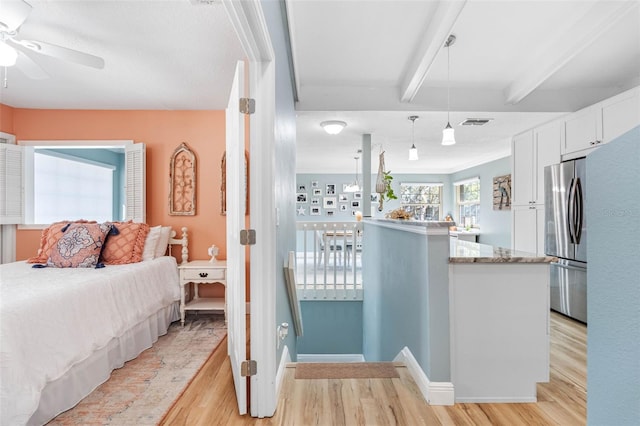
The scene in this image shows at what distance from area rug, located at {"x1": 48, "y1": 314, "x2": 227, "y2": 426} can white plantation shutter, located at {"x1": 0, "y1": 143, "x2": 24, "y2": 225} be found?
237 centimetres

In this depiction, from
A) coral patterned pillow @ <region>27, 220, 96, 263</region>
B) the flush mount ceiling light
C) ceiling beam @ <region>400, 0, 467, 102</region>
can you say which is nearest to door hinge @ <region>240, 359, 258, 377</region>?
coral patterned pillow @ <region>27, 220, 96, 263</region>

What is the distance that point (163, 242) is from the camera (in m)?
3.25

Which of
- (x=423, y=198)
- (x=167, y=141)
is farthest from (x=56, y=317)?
(x=423, y=198)

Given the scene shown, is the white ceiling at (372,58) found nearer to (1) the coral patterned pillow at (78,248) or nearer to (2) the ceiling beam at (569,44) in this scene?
(2) the ceiling beam at (569,44)

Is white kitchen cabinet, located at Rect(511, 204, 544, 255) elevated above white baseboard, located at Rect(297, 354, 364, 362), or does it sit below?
above

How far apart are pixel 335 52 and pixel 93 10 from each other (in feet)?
5.90

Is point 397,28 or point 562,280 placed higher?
point 397,28

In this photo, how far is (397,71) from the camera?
304cm

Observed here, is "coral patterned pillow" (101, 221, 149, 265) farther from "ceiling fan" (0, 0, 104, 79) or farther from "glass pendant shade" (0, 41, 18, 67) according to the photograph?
"glass pendant shade" (0, 41, 18, 67)

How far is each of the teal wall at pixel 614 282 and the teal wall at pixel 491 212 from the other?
234 inches

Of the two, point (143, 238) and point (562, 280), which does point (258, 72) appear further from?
point (562, 280)

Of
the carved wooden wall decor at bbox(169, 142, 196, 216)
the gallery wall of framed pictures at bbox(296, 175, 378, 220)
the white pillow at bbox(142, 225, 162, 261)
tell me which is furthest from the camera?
the gallery wall of framed pictures at bbox(296, 175, 378, 220)

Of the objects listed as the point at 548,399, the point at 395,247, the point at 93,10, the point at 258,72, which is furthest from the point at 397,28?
the point at 548,399

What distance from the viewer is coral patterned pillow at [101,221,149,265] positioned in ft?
9.22
